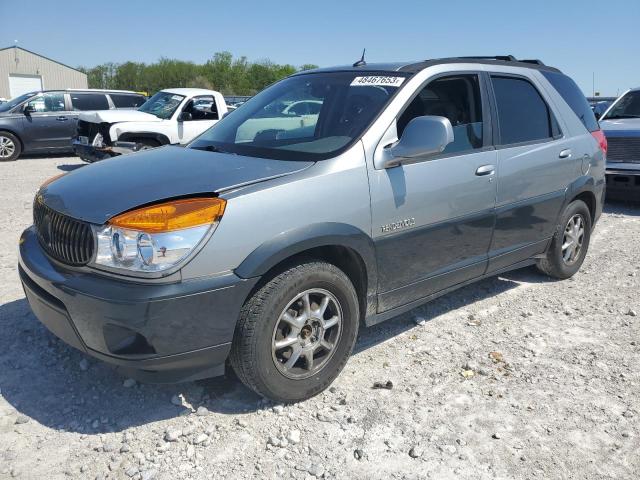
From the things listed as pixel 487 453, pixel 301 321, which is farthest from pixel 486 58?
pixel 487 453

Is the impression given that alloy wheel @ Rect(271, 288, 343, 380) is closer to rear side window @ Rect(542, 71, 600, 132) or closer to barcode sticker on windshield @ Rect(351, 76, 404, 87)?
barcode sticker on windshield @ Rect(351, 76, 404, 87)

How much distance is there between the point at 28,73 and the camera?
5722cm

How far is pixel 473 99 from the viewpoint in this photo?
4.04 m

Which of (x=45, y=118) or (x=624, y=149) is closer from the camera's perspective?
(x=624, y=149)

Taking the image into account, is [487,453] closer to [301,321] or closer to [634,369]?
[301,321]

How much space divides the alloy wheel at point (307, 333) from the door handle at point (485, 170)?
1.42 m

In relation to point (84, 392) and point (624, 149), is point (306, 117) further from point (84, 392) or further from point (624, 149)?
point (624, 149)

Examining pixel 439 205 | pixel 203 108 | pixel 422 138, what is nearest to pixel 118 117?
pixel 203 108

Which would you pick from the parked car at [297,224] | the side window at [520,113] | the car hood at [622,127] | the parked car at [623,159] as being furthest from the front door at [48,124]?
the side window at [520,113]

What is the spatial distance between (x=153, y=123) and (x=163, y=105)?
1.01 m

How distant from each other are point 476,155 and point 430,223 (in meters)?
0.67

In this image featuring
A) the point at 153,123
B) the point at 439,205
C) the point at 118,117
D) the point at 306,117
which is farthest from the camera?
the point at 118,117

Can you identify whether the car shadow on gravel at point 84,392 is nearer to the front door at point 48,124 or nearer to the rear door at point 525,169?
the rear door at point 525,169

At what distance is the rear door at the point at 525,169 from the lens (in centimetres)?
415
